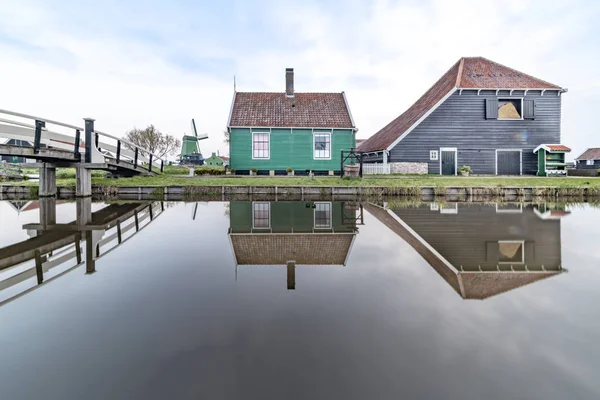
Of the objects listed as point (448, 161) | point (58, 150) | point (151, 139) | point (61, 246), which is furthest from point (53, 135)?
point (151, 139)

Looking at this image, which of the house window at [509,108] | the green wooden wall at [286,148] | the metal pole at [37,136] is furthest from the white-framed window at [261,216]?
the house window at [509,108]

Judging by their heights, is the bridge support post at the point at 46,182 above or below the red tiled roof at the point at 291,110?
below

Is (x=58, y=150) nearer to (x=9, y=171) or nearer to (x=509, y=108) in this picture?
(x=9, y=171)

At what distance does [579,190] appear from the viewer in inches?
649

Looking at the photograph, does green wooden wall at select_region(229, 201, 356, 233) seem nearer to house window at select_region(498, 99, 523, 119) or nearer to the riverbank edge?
the riverbank edge

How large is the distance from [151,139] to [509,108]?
4810cm

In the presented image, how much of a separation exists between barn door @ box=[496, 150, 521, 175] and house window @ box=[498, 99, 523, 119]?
221cm

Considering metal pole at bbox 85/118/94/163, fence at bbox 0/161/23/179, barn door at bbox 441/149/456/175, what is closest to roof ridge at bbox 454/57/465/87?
barn door at bbox 441/149/456/175

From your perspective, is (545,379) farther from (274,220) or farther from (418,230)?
(274,220)

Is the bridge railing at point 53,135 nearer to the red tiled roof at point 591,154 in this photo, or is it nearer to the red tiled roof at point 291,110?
the red tiled roof at point 291,110

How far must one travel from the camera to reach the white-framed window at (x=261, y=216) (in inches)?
346

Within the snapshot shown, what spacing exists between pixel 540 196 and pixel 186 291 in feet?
56.7

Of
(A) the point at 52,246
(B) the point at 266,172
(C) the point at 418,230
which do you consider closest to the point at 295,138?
(B) the point at 266,172

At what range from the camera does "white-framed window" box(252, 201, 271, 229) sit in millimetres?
8783
